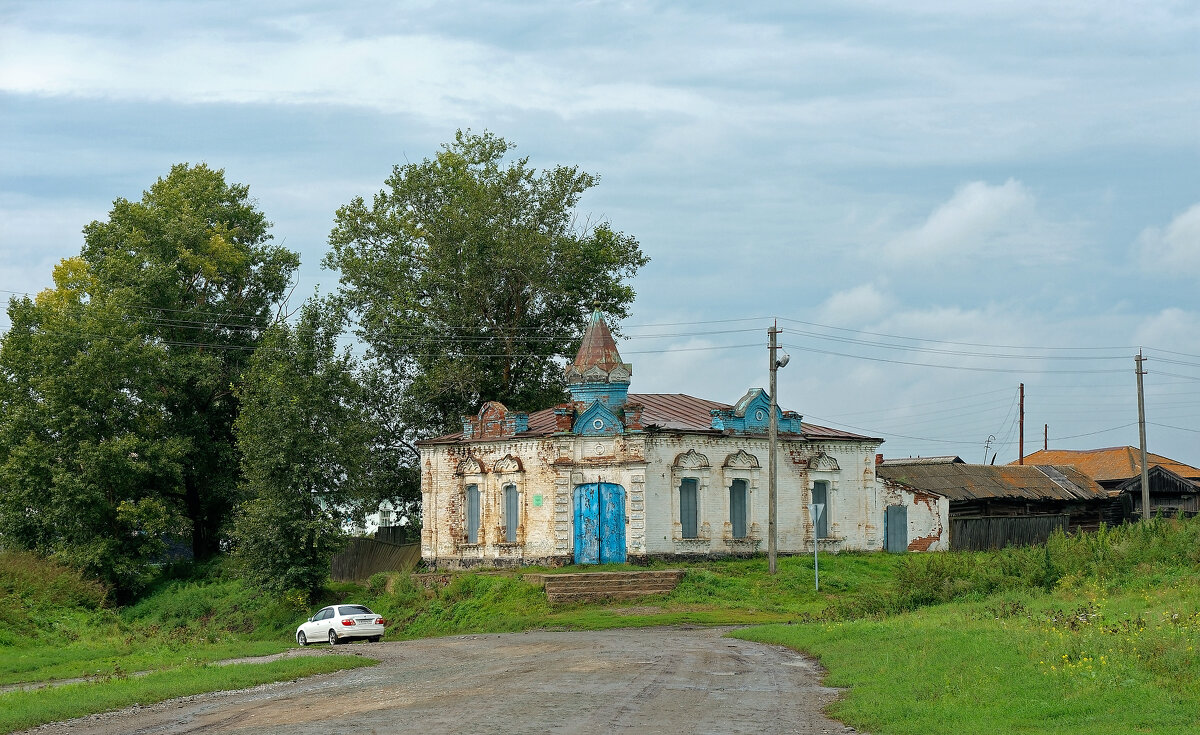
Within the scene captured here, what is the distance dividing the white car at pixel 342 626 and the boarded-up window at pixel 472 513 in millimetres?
9245

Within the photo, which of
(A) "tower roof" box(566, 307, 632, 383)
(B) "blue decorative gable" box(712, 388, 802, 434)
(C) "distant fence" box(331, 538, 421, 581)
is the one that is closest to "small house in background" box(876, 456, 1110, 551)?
(B) "blue decorative gable" box(712, 388, 802, 434)

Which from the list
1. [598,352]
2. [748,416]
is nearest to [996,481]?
[748,416]

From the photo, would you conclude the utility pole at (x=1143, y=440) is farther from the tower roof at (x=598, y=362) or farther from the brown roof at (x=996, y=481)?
the tower roof at (x=598, y=362)

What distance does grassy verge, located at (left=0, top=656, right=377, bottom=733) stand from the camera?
60.2 feet

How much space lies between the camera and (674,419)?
44.2 metres

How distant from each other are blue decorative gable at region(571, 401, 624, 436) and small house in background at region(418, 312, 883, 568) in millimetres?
35

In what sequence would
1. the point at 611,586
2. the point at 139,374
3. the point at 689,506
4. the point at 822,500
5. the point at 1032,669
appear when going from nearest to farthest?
→ the point at 1032,669, the point at 611,586, the point at 689,506, the point at 822,500, the point at 139,374

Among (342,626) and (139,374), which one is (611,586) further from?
(139,374)

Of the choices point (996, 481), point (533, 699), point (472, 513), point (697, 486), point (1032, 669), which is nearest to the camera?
point (1032, 669)

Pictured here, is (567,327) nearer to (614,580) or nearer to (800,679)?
(614,580)

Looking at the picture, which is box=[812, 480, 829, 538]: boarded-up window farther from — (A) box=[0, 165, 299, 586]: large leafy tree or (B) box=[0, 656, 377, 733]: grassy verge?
(A) box=[0, 165, 299, 586]: large leafy tree

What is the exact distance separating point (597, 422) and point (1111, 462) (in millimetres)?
37456

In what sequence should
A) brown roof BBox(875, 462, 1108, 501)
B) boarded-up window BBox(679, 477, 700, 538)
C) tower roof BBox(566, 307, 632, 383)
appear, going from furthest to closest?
brown roof BBox(875, 462, 1108, 501), tower roof BBox(566, 307, 632, 383), boarded-up window BBox(679, 477, 700, 538)

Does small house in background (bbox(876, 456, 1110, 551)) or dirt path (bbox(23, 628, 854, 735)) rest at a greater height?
small house in background (bbox(876, 456, 1110, 551))
